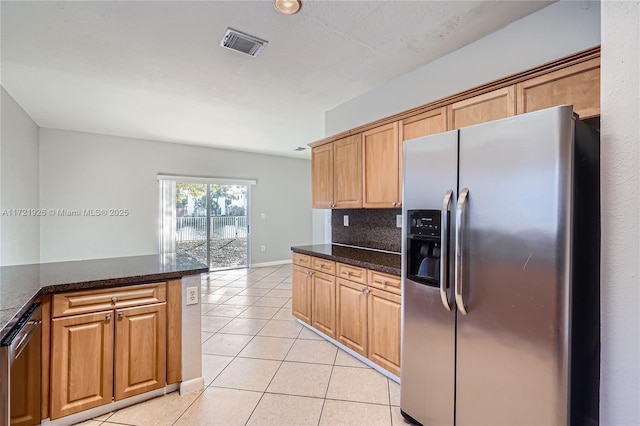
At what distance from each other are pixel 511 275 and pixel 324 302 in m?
1.91

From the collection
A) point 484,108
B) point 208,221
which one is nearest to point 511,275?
point 484,108

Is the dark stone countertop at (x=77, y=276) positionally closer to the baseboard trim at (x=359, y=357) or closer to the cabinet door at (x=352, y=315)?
the cabinet door at (x=352, y=315)

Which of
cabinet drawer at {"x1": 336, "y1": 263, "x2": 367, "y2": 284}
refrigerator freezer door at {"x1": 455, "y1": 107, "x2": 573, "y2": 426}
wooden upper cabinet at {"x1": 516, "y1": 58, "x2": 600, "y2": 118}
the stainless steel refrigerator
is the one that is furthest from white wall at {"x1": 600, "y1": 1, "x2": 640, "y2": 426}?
cabinet drawer at {"x1": 336, "y1": 263, "x2": 367, "y2": 284}

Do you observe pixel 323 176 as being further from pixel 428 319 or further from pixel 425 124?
pixel 428 319

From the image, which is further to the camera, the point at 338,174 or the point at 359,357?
the point at 338,174

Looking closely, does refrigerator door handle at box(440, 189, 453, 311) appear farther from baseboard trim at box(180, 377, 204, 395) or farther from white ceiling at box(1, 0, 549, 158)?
baseboard trim at box(180, 377, 204, 395)

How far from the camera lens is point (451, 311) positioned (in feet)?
5.15

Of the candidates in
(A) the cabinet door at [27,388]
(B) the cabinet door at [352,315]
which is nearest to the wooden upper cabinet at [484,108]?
(B) the cabinet door at [352,315]

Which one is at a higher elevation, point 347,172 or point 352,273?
point 347,172

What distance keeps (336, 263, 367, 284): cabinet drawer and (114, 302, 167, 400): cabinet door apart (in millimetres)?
1435

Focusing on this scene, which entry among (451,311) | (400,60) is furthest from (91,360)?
(400,60)

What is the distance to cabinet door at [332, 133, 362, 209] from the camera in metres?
3.11

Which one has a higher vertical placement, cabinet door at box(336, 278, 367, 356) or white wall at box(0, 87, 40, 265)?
white wall at box(0, 87, 40, 265)

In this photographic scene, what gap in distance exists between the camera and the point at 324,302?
296 cm
